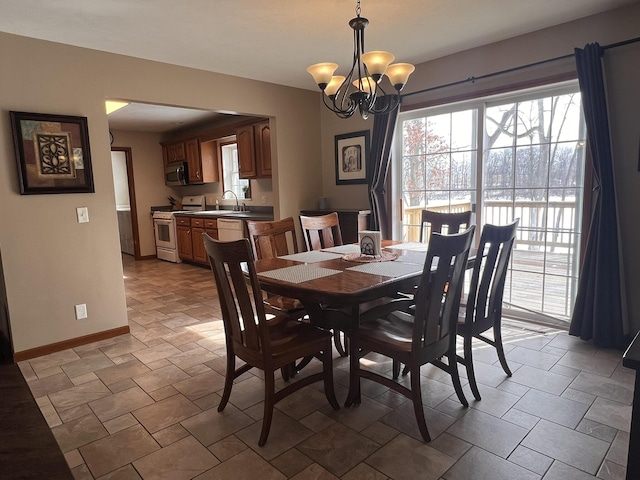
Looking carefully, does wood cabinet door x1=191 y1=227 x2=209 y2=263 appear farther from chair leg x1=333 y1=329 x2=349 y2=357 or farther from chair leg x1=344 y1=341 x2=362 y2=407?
chair leg x1=344 y1=341 x2=362 y2=407

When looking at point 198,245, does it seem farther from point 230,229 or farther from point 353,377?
point 353,377

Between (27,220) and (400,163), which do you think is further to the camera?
(400,163)

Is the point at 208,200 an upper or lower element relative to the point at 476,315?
upper

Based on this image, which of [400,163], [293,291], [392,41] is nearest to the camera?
[293,291]

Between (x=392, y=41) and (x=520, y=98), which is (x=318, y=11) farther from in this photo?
(x=520, y=98)

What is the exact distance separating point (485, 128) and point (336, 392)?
272 cm

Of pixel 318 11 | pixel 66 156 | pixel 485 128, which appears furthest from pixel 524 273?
pixel 66 156

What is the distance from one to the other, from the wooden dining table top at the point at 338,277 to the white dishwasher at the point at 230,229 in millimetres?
2928

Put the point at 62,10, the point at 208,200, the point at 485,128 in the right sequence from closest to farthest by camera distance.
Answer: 1. the point at 62,10
2. the point at 485,128
3. the point at 208,200

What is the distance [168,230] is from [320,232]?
4369mm

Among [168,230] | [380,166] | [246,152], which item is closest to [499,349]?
[380,166]

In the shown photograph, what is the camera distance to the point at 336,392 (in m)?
2.39

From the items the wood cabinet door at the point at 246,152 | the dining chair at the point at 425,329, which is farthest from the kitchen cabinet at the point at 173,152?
the dining chair at the point at 425,329

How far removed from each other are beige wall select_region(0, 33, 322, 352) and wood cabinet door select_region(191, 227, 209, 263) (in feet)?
8.91
